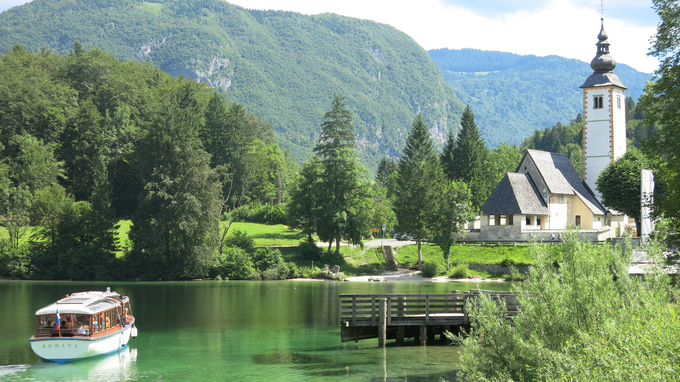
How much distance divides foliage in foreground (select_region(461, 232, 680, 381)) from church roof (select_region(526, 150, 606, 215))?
58.9m

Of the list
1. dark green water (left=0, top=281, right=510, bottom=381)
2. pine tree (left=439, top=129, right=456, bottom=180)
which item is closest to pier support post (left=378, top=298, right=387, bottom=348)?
dark green water (left=0, top=281, right=510, bottom=381)

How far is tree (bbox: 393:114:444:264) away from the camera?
68.8 meters

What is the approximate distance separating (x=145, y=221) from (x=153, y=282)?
22.7ft

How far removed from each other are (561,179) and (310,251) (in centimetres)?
3010

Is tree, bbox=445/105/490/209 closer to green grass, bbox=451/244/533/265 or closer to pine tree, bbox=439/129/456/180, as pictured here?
pine tree, bbox=439/129/456/180

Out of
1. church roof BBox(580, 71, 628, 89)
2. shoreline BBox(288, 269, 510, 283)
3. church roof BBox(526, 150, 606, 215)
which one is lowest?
shoreline BBox(288, 269, 510, 283)

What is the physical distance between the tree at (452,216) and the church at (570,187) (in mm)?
2893

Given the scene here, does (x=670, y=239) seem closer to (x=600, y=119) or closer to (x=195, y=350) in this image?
(x=195, y=350)

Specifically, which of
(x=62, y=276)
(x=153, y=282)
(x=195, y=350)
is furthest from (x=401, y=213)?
(x=195, y=350)

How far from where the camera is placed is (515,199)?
6894cm

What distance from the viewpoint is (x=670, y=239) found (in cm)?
2202

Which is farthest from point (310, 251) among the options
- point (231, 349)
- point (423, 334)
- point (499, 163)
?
point (499, 163)

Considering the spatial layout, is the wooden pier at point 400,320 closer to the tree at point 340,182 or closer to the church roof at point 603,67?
the tree at point 340,182

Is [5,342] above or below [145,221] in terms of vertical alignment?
below
